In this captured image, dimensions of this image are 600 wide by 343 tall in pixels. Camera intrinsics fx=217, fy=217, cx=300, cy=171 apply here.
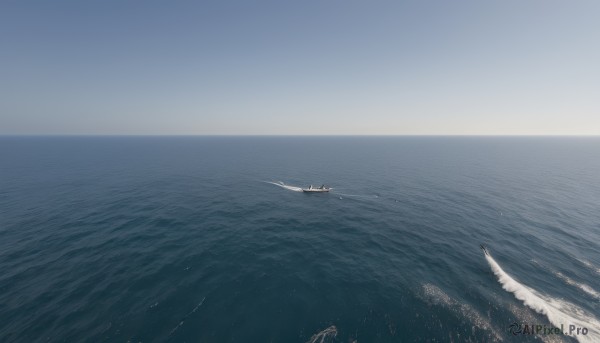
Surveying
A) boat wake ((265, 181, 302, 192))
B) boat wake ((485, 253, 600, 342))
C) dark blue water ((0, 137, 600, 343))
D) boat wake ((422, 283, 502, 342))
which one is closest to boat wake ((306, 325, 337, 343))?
dark blue water ((0, 137, 600, 343))

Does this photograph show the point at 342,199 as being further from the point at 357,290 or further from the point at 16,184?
the point at 16,184

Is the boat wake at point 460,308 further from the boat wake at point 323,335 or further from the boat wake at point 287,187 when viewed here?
the boat wake at point 287,187

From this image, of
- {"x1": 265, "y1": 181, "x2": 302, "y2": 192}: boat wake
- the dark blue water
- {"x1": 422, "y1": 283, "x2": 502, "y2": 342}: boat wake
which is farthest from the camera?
{"x1": 265, "y1": 181, "x2": 302, "y2": 192}: boat wake

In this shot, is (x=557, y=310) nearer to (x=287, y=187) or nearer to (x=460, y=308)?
(x=460, y=308)

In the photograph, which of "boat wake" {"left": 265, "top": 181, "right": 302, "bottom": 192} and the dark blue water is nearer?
the dark blue water

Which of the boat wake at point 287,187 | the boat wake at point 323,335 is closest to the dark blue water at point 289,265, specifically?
the boat wake at point 323,335

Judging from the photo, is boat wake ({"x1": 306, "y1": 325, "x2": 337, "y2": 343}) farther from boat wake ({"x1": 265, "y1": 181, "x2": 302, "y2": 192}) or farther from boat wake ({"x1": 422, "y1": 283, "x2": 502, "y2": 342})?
boat wake ({"x1": 265, "y1": 181, "x2": 302, "y2": 192})

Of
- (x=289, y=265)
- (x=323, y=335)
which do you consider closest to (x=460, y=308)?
(x=323, y=335)
